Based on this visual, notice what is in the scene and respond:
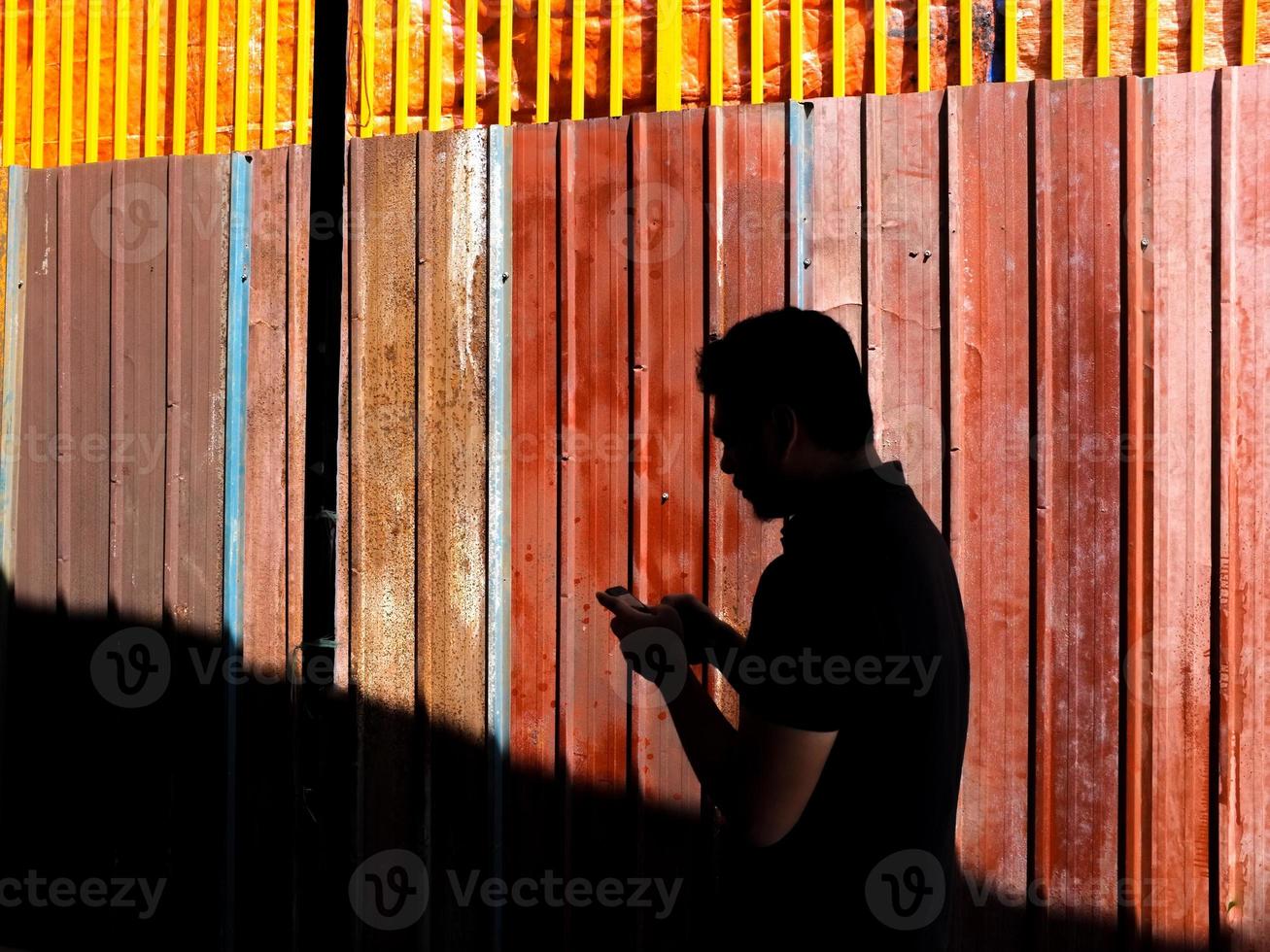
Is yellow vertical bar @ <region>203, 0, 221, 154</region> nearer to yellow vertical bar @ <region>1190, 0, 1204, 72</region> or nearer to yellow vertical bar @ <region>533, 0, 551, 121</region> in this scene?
yellow vertical bar @ <region>533, 0, 551, 121</region>

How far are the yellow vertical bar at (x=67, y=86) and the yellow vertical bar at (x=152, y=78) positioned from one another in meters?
0.34

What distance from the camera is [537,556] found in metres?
3.67

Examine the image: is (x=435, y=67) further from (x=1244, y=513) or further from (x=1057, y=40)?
(x=1244, y=513)

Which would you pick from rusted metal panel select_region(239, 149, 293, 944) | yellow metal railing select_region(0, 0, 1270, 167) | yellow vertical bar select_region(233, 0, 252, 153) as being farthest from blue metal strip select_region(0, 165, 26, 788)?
rusted metal panel select_region(239, 149, 293, 944)

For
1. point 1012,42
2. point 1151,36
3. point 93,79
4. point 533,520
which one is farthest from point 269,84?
point 1151,36

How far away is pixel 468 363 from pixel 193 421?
113 centimetres

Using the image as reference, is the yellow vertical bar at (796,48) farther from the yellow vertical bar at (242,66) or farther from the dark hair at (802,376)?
the yellow vertical bar at (242,66)

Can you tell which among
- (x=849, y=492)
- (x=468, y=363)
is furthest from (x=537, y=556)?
(x=849, y=492)

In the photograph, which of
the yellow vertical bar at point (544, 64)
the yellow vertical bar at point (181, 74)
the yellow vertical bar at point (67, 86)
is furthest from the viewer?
the yellow vertical bar at point (67, 86)

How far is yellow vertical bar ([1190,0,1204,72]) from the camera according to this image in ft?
10.4

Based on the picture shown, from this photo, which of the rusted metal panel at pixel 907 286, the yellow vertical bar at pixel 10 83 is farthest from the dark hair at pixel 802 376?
the yellow vertical bar at pixel 10 83

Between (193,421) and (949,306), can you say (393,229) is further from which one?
(949,306)

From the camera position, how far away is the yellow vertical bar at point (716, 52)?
140 inches

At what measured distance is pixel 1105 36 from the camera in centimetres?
326
